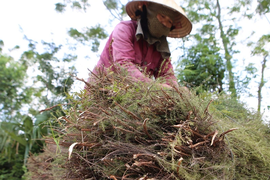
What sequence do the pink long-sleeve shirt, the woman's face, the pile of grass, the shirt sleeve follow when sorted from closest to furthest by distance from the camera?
1. the pile of grass
2. the shirt sleeve
3. the pink long-sleeve shirt
4. the woman's face

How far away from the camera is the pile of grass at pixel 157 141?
772mm

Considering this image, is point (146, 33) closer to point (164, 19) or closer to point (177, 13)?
point (164, 19)

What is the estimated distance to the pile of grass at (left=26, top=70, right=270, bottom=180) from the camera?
77 cm

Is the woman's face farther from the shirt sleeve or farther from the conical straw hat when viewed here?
the shirt sleeve

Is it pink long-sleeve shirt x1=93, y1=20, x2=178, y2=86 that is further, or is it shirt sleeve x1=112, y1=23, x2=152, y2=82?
pink long-sleeve shirt x1=93, y1=20, x2=178, y2=86

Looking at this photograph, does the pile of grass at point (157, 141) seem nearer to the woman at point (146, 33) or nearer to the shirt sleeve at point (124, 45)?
the shirt sleeve at point (124, 45)

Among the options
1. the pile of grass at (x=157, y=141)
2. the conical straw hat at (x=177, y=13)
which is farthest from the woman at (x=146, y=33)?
the pile of grass at (x=157, y=141)

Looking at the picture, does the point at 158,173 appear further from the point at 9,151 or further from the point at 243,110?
the point at 9,151

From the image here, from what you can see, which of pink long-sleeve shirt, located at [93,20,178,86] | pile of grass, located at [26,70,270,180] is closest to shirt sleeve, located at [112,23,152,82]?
pink long-sleeve shirt, located at [93,20,178,86]

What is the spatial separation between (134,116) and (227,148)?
0.42m

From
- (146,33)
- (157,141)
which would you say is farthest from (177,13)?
(157,141)

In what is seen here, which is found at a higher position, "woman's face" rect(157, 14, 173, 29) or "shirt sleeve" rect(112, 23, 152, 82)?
"woman's face" rect(157, 14, 173, 29)

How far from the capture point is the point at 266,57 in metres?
3.92

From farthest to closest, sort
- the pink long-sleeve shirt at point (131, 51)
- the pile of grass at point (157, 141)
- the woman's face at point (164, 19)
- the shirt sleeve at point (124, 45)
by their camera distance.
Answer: the woman's face at point (164, 19) → the pink long-sleeve shirt at point (131, 51) → the shirt sleeve at point (124, 45) → the pile of grass at point (157, 141)
